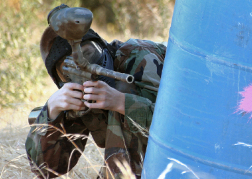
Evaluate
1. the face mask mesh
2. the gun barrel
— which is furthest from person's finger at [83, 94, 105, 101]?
the face mask mesh

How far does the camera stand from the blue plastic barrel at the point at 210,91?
104 centimetres

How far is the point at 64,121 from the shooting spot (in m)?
2.11

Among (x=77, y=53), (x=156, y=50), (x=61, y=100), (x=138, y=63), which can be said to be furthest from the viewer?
(x=156, y=50)

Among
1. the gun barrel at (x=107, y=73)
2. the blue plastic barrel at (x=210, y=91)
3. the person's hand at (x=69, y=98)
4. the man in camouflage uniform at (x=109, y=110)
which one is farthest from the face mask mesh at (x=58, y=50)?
Answer: the blue plastic barrel at (x=210, y=91)

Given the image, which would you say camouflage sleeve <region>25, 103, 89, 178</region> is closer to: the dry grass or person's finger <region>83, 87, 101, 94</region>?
the dry grass

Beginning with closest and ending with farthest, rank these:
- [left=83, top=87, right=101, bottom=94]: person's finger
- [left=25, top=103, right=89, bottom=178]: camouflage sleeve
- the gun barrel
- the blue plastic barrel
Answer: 1. the blue plastic barrel
2. the gun barrel
3. [left=83, top=87, right=101, bottom=94]: person's finger
4. [left=25, top=103, right=89, bottom=178]: camouflage sleeve

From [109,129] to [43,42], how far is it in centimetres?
74

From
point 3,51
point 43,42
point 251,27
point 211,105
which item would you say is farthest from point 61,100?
point 3,51

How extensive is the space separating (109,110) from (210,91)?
1.05 metres

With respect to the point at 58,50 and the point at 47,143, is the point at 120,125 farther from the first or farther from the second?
the point at 58,50

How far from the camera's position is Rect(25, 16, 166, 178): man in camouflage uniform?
186 centimetres

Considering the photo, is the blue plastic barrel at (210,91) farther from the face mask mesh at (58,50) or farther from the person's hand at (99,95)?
the face mask mesh at (58,50)

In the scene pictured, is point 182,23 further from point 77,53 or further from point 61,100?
point 61,100

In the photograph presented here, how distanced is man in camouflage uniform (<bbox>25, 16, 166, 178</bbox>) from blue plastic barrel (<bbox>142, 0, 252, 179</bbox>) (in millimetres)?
712
